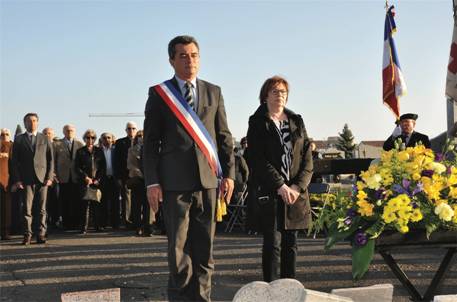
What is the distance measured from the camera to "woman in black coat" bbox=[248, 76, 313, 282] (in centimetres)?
512

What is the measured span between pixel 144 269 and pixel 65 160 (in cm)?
566

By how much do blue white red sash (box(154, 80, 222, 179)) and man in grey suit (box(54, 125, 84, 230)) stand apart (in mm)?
7784

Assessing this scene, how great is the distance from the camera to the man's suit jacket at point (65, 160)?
11953 mm

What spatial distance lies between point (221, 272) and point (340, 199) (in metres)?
2.97

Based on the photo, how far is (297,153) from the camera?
17.5 ft

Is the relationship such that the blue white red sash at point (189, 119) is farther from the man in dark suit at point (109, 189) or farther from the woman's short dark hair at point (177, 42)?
the man in dark suit at point (109, 189)

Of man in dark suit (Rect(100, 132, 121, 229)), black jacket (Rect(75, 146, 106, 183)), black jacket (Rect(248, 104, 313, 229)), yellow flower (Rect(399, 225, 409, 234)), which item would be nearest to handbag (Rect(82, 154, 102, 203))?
black jacket (Rect(75, 146, 106, 183))

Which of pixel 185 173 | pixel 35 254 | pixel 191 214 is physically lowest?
pixel 35 254

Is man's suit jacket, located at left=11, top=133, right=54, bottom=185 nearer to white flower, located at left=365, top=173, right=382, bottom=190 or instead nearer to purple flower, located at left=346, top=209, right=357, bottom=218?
purple flower, located at left=346, top=209, right=357, bottom=218

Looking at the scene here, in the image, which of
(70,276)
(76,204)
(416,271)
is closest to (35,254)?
(70,276)

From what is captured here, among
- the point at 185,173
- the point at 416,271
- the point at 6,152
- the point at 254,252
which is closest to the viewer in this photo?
the point at 185,173

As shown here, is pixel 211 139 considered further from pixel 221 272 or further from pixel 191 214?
pixel 221 272

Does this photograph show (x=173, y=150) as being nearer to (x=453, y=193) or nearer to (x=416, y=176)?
(x=416, y=176)

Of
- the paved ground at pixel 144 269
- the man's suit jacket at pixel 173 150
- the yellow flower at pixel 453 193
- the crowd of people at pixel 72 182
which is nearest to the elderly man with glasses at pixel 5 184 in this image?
the crowd of people at pixel 72 182
